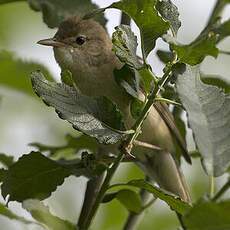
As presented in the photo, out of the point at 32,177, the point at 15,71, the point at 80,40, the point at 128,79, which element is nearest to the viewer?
the point at 128,79

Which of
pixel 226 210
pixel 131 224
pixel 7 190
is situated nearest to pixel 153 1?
pixel 226 210

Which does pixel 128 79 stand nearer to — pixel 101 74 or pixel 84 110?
pixel 84 110

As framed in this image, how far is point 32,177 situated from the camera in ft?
8.13

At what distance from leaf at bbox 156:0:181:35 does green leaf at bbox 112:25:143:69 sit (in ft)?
0.38

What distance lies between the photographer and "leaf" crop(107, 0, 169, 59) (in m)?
1.86

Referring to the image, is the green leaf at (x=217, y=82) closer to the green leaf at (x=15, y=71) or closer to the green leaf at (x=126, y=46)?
the green leaf at (x=15, y=71)

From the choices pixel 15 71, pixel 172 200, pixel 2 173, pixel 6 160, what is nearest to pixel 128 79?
pixel 172 200

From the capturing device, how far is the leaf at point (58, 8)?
3004 millimetres

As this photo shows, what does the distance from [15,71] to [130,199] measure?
0.76 m

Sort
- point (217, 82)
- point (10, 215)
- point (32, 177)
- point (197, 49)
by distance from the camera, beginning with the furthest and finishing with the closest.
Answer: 1. point (217, 82)
2. point (32, 177)
3. point (10, 215)
4. point (197, 49)

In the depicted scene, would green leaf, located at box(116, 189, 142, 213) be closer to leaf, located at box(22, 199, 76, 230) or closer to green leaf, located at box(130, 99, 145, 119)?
green leaf, located at box(130, 99, 145, 119)

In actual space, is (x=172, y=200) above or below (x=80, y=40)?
above

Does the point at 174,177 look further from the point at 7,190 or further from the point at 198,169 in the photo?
the point at 7,190

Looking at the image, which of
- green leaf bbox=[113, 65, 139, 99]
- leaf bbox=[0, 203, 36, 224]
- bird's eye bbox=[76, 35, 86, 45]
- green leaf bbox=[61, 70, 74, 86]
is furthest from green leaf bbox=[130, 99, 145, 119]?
bird's eye bbox=[76, 35, 86, 45]
